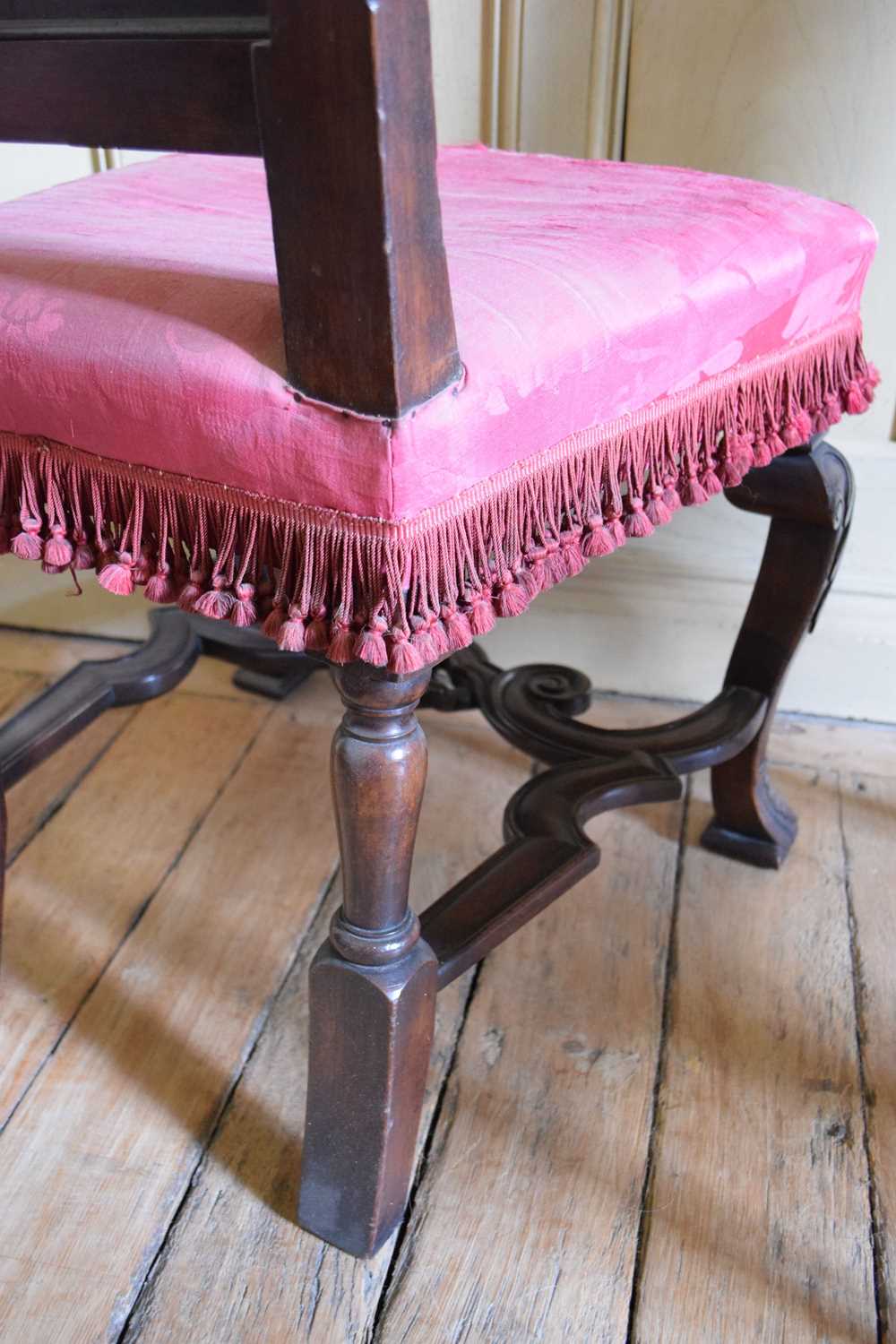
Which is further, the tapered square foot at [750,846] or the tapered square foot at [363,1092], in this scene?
the tapered square foot at [750,846]

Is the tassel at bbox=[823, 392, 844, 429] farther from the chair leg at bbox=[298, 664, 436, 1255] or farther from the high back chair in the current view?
the chair leg at bbox=[298, 664, 436, 1255]

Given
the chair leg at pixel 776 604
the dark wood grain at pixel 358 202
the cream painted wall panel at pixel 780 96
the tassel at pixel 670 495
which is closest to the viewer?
the dark wood grain at pixel 358 202

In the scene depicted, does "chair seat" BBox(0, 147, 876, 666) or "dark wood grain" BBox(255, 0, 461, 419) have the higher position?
"dark wood grain" BBox(255, 0, 461, 419)

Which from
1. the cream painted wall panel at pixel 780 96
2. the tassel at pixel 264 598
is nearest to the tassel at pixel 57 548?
the tassel at pixel 264 598

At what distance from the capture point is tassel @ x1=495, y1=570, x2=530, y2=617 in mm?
556

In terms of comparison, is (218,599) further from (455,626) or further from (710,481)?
(710,481)

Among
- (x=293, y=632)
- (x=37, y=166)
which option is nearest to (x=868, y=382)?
(x=293, y=632)

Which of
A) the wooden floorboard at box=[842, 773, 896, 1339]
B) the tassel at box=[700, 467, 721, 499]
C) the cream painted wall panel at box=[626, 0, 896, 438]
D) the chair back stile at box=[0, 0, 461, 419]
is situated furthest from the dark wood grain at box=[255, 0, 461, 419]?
the cream painted wall panel at box=[626, 0, 896, 438]

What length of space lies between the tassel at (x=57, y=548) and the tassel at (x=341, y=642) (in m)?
0.15

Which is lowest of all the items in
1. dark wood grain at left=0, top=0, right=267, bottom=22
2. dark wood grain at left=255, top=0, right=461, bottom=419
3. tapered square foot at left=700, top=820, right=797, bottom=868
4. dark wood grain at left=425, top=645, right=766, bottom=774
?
tapered square foot at left=700, top=820, right=797, bottom=868

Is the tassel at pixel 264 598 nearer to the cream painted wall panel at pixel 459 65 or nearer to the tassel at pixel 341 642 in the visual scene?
the tassel at pixel 341 642

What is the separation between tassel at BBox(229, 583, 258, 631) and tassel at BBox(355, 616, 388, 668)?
60 millimetres

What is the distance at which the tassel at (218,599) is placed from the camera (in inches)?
21.8

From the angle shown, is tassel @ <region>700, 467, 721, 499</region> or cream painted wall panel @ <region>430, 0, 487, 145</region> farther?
cream painted wall panel @ <region>430, 0, 487, 145</region>
